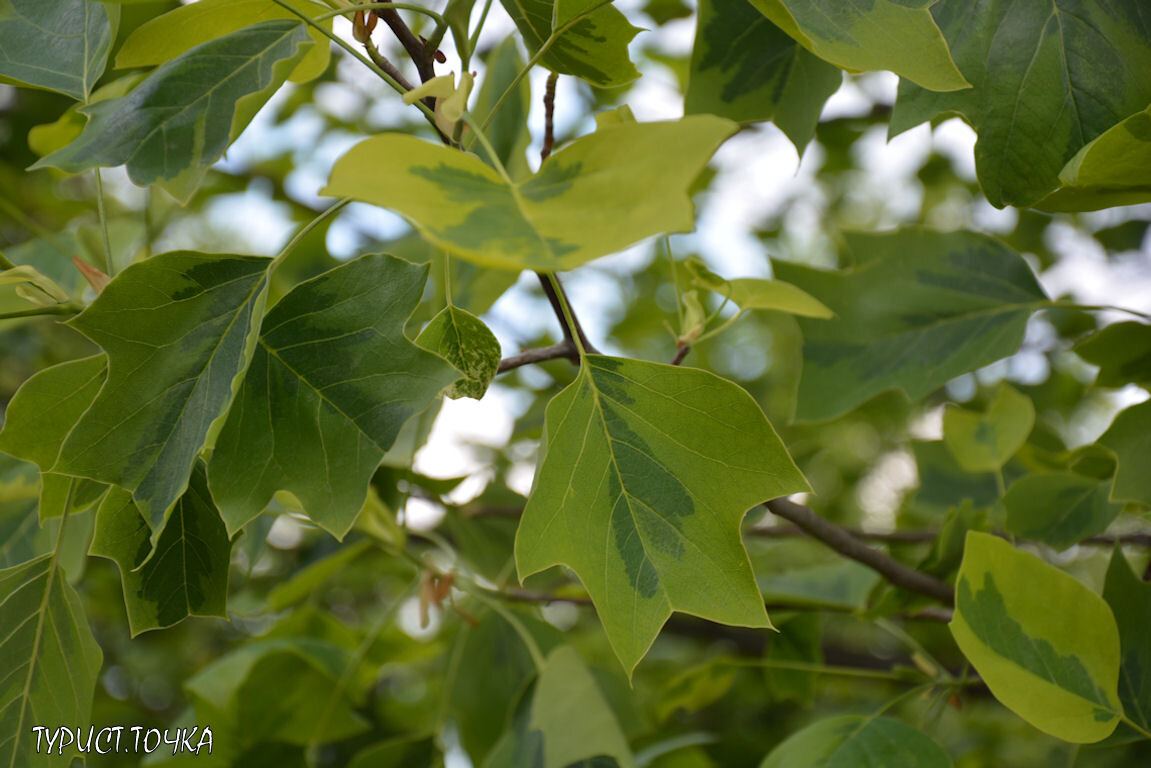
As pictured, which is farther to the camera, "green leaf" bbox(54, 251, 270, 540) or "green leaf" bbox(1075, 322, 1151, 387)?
"green leaf" bbox(1075, 322, 1151, 387)

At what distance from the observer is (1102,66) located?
1.46ft

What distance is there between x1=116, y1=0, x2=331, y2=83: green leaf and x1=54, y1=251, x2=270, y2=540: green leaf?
133mm

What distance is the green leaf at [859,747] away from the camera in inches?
19.7

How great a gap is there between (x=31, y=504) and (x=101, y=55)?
0.39 metres

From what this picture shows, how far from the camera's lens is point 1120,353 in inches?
22.8

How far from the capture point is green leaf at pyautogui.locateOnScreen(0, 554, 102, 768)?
462 millimetres

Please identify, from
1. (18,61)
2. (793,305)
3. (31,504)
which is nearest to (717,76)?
(793,305)

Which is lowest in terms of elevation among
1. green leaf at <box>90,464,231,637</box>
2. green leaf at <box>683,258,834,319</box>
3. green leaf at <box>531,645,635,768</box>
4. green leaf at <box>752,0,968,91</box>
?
green leaf at <box>531,645,635,768</box>

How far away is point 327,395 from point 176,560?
137 mm

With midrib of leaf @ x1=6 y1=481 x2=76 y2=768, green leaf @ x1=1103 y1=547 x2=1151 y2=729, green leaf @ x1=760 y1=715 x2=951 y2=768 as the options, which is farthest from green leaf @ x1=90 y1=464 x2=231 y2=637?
green leaf @ x1=1103 y1=547 x2=1151 y2=729

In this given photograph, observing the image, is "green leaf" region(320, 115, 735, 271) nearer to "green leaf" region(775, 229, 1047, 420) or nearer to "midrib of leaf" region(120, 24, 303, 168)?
"midrib of leaf" region(120, 24, 303, 168)

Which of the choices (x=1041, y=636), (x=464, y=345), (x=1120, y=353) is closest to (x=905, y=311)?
(x=1120, y=353)

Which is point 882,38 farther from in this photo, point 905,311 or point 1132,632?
point 1132,632

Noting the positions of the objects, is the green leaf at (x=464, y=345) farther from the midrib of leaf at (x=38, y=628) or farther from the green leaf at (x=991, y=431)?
the green leaf at (x=991, y=431)
